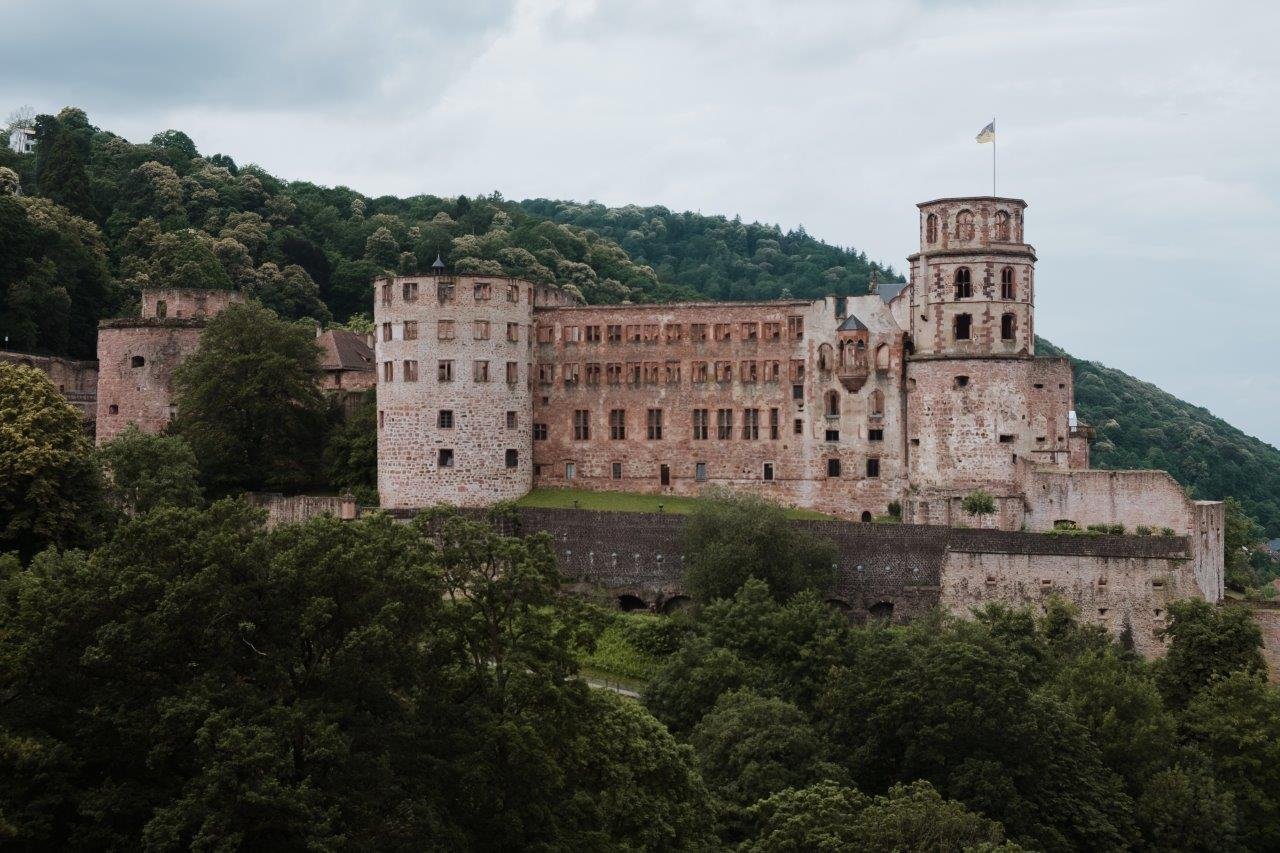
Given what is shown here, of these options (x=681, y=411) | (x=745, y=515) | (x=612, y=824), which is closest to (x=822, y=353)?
(x=681, y=411)

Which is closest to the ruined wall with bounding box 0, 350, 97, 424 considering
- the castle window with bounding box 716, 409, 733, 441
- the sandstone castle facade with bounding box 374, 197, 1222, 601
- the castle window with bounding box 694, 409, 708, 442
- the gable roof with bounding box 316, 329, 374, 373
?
the gable roof with bounding box 316, 329, 374, 373

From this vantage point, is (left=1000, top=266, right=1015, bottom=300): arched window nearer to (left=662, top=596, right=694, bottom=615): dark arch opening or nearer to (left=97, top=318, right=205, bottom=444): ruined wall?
Result: (left=662, top=596, right=694, bottom=615): dark arch opening

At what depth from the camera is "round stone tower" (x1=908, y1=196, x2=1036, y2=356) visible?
7188cm

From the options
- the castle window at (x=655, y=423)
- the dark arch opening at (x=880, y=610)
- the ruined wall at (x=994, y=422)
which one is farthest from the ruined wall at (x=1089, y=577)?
the castle window at (x=655, y=423)

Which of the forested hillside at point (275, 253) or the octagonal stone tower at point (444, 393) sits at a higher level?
the forested hillside at point (275, 253)

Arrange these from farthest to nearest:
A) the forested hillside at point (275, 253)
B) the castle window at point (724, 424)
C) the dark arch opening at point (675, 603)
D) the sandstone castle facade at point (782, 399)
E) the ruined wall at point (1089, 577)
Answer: the forested hillside at point (275, 253) < the castle window at point (724, 424) < the sandstone castle facade at point (782, 399) < the dark arch opening at point (675, 603) < the ruined wall at point (1089, 577)

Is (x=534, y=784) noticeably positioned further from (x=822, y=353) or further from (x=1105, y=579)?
(x=822, y=353)

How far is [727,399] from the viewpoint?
76938mm

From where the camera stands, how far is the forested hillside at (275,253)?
A: 9975 cm

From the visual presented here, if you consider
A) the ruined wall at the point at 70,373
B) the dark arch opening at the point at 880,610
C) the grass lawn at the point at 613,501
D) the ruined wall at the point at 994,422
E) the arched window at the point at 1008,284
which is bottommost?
the dark arch opening at the point at 880,610

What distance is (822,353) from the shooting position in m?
75.9

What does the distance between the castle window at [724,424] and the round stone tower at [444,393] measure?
9689 millimetres

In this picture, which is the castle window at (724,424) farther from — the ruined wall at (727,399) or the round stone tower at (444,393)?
the round stone tower at (444,393)

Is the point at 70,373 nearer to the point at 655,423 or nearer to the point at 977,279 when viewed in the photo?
the point at 655,423
